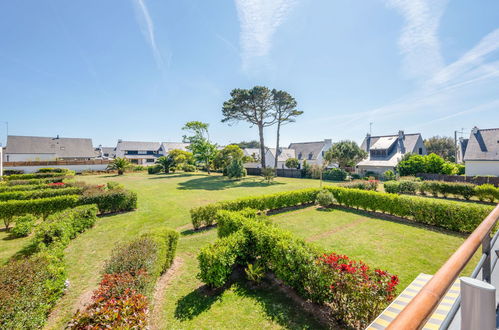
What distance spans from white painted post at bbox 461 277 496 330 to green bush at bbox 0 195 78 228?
17.6 metres

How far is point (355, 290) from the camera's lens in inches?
190

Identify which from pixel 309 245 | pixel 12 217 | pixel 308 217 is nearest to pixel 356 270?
pixel 309 245

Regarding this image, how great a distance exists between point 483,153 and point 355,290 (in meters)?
37.5

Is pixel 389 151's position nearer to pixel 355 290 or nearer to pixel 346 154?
pixel 346 154

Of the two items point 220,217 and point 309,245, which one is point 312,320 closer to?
point 309,245

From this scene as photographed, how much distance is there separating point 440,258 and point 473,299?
1072 centimetres

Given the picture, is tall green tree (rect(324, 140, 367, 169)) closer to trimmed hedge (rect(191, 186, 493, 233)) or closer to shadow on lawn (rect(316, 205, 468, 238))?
trimmed hedge (rect(191, 186, 493, 233))

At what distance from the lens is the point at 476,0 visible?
8305 millimetres

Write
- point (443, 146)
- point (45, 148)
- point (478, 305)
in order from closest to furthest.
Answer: point (478, 305)
point (45, 148)
point (443, 146)

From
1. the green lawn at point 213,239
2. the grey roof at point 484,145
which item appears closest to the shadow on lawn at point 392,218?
the green lawn at point 213,239

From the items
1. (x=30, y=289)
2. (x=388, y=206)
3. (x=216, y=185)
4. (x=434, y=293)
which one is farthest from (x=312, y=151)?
(x=434, y=293)

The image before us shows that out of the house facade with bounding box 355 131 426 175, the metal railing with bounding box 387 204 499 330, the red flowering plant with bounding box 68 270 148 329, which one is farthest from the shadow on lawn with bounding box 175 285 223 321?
the house facade with bounding box 355 131 426 175

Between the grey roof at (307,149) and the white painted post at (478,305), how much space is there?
48107 millimetres

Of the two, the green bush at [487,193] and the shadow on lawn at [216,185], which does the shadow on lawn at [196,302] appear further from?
the green bush at [487,193]
